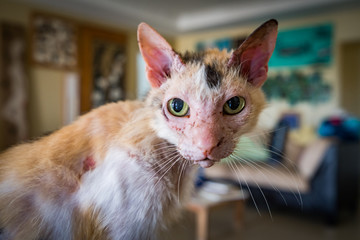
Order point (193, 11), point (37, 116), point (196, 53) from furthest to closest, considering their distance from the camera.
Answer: point (193, 11), point (37, 116), point (196, 53)

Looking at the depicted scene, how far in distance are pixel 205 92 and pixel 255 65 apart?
0.11 meters

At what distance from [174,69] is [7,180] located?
0.32m

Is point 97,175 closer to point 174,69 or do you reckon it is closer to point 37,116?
point 174,69

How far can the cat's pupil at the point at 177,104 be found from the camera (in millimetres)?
472

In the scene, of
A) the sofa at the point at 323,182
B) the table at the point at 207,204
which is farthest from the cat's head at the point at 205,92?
the sofa at the point at 323,182

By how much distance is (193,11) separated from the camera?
4211 mm

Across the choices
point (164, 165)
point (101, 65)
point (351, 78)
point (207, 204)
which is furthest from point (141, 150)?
point (351, 78)

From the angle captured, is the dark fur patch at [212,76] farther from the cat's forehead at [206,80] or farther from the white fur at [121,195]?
the white fur at [121,195]

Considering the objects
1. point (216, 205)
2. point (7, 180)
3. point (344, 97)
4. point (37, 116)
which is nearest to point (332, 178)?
point (216, 205)

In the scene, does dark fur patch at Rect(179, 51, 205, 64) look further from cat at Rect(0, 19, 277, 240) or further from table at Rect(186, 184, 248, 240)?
table at Rect(186, 184, 248, 240)

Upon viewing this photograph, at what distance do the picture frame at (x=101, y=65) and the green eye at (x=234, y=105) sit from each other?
50cm

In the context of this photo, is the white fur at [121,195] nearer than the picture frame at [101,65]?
Yes

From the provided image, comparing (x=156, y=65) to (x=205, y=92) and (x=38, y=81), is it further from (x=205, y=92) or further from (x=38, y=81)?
(x=38, y=81)

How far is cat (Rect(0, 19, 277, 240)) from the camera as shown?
44 centimetres
